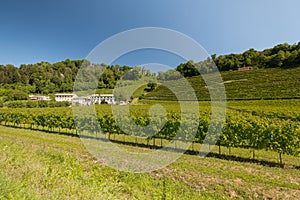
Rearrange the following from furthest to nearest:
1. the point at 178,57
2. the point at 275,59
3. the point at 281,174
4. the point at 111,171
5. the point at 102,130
→ the point at 275,59 < the point at 102,130 < the point at 281,174 < the point at 111,171 < the point at 178,57

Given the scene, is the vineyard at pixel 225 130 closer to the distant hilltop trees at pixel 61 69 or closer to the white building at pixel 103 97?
the white building at pixel 103 97

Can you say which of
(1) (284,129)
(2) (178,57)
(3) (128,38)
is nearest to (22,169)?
(3) (128,38)

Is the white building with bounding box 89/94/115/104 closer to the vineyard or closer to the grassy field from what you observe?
the vineyard

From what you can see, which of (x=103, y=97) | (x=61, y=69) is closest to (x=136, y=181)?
(x=103, y=97)

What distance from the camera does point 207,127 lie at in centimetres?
1270

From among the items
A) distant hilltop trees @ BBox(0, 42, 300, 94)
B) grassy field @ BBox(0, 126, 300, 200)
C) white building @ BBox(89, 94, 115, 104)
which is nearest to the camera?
grassy field @ BBox(0, 126, 300, 200)

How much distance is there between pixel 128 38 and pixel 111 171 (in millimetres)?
4934

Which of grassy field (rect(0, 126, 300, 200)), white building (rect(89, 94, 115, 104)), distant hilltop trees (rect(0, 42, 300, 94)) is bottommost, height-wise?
grassy field (rect(0, 126, 300, 200))

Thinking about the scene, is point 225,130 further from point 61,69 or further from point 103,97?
point 61,69

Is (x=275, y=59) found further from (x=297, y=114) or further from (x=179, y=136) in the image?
(x=179, y=136)

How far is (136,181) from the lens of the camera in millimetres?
6598

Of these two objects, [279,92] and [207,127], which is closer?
[207,127]

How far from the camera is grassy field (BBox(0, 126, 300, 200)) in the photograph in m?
4.47

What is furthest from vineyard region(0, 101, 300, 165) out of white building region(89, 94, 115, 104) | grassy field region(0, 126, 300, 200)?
grassy field region(0, 126, 300, 200)
